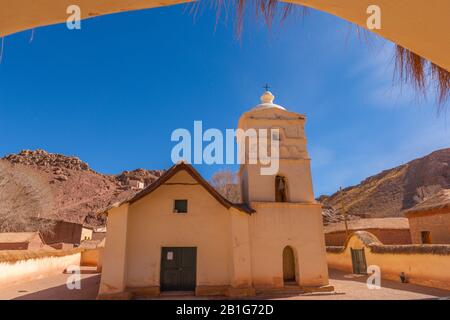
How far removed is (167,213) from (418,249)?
46.6 ft

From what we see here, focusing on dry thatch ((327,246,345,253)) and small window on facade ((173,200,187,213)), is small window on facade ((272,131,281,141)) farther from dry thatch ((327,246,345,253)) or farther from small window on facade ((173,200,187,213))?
dry thatch ((327,246,345,253))

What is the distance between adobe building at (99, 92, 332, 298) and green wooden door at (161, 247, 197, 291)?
0.15 feet

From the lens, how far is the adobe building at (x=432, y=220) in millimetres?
20766

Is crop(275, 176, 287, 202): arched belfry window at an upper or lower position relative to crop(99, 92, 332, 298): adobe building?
upper

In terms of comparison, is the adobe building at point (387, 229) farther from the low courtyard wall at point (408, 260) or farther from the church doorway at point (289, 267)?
the church doorway at point (289, 267)

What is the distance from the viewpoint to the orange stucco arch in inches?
48.1

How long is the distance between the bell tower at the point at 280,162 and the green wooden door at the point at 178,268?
4.30 m

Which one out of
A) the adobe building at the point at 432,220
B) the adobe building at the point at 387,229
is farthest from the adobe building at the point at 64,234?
the adobe building at the point at 432,220

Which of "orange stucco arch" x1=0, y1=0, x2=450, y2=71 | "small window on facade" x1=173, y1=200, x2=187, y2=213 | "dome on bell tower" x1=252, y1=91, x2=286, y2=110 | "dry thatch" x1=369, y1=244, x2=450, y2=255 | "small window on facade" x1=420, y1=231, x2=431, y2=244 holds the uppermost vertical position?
"dome on bell tower" x1=252, y1=91, x2=286, y2=110

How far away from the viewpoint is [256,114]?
57.6 feet

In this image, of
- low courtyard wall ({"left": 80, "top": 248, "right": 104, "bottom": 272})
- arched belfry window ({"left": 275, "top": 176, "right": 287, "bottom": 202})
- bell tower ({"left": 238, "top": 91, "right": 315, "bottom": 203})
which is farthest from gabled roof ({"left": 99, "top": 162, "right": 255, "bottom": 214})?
low courtyard wall ({"left": 80, "top": 248, "right": 104, "bottom": 272})

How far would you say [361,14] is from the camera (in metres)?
1.45
